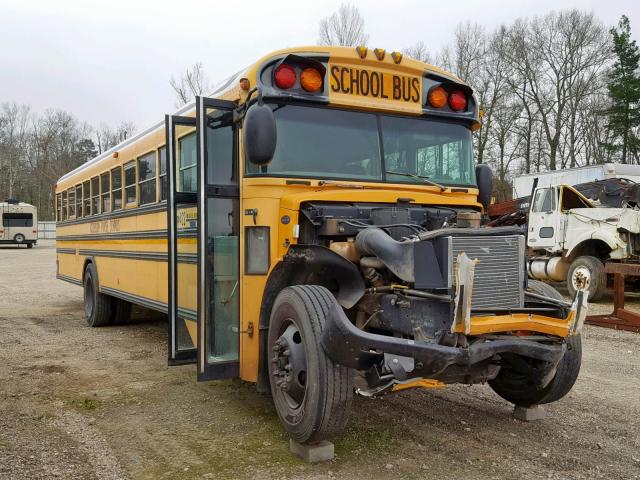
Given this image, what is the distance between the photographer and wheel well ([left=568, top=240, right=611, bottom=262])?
1165cm

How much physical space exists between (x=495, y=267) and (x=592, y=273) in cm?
867

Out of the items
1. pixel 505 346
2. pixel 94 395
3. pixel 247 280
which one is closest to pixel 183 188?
pixel 247 280

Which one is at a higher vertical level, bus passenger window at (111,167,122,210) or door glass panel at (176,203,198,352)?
bus passenger window at (111,167,122,210)

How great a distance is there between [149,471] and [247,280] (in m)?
1.38

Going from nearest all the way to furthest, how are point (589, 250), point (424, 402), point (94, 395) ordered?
point (424, 402)
point (94, 395)
point (589, 250)

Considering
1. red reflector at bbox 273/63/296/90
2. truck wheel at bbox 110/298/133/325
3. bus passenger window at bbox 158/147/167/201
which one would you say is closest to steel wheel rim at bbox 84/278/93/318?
truck wheel at bbox 110/298/133/325

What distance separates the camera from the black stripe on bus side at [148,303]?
4.86 m

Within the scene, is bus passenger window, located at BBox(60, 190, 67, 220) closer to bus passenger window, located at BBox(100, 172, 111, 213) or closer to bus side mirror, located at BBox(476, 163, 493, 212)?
bus passenger window, located at BBox(100, 172, 111, 213)

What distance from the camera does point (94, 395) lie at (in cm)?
512

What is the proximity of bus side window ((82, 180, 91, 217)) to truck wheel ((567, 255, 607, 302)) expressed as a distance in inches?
328

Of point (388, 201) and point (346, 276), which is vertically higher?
point (388, 201)

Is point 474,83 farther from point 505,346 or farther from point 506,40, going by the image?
point 505,346

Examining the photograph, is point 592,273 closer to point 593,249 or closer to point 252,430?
point 593,249

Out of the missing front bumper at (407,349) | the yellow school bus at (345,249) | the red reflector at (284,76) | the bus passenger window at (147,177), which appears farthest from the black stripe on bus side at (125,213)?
the missing front bumper at (407,349)
